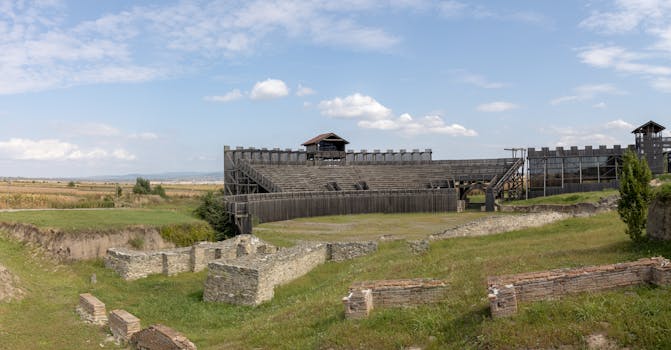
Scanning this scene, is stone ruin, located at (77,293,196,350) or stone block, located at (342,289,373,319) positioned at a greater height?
stone block, located at (342,289,373,319)

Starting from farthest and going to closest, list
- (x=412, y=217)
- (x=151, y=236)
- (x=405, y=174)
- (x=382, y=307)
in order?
(x=405, y=174) < (x=412, y=217) < (x=151, y=236) < (x=382, y=307)

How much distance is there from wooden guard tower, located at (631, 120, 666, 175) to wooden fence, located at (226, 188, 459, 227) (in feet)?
68.4

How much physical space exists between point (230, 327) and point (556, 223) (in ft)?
61.9

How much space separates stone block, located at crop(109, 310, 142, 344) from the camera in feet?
48.3

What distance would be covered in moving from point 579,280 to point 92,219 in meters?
28.6

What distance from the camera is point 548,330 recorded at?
8.54 metres

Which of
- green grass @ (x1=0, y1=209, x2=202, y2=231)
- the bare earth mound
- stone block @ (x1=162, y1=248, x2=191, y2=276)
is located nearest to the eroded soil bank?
green grass @ (x1=0, y1=209, x2=202, y2=231)

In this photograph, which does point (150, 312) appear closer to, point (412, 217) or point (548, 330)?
point (548, 330)

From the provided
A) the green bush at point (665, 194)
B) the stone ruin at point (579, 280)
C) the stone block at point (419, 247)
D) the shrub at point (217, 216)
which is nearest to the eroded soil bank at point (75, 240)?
the shrub at point (217, 216)

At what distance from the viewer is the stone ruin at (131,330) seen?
12052 millimetres

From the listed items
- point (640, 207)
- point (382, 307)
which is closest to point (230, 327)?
point (382, 307)

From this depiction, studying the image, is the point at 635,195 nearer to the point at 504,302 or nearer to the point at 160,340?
the point at 504,302

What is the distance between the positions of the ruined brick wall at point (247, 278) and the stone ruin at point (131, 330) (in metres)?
3.97

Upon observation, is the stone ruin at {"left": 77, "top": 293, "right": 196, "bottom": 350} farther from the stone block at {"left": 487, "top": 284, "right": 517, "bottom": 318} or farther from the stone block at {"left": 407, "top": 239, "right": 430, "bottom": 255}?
the stone block at {"left": 407, "top": 239, "right": 430, "bottom": 255}
